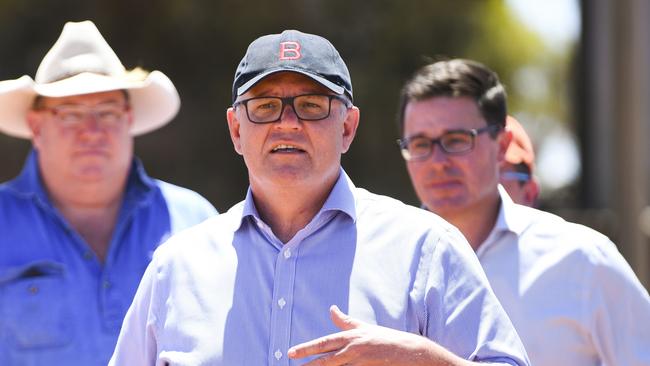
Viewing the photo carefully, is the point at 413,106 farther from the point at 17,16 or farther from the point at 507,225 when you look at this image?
the point at 17,16

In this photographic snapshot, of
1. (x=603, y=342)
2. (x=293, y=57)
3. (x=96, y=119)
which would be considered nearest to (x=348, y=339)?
(x=293, y=57)

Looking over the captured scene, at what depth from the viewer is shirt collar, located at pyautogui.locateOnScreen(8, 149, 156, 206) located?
162 inches

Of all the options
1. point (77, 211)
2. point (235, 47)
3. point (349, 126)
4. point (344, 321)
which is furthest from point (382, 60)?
point (344, 321)

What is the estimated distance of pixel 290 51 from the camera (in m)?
2.50

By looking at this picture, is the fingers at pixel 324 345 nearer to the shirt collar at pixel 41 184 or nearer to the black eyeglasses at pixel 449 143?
the black eyeglasses at pixel 449 143

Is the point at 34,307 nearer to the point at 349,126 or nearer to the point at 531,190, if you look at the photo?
the point at 349,126

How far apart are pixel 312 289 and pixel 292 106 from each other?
1.34 feet

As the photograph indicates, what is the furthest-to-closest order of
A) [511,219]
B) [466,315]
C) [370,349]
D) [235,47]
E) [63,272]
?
1. [235,47]
2. [63,272]
3. [511,219]
4. [466,315]
5. [370,349]

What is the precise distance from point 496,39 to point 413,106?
139 inches

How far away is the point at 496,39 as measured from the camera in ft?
23.9

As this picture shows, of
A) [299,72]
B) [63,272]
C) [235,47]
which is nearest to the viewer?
[299,72]

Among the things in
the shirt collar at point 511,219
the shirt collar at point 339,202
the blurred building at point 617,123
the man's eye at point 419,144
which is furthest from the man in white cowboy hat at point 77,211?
the blurred building at point 617,123

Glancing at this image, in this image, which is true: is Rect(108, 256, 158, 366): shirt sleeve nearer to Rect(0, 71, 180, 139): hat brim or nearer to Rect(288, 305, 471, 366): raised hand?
Rect(288, 305, 471, 366): raised hand

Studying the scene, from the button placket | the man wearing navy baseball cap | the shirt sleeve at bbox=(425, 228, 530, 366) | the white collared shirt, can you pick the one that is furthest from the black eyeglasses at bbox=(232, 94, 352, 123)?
the white collared shirt
